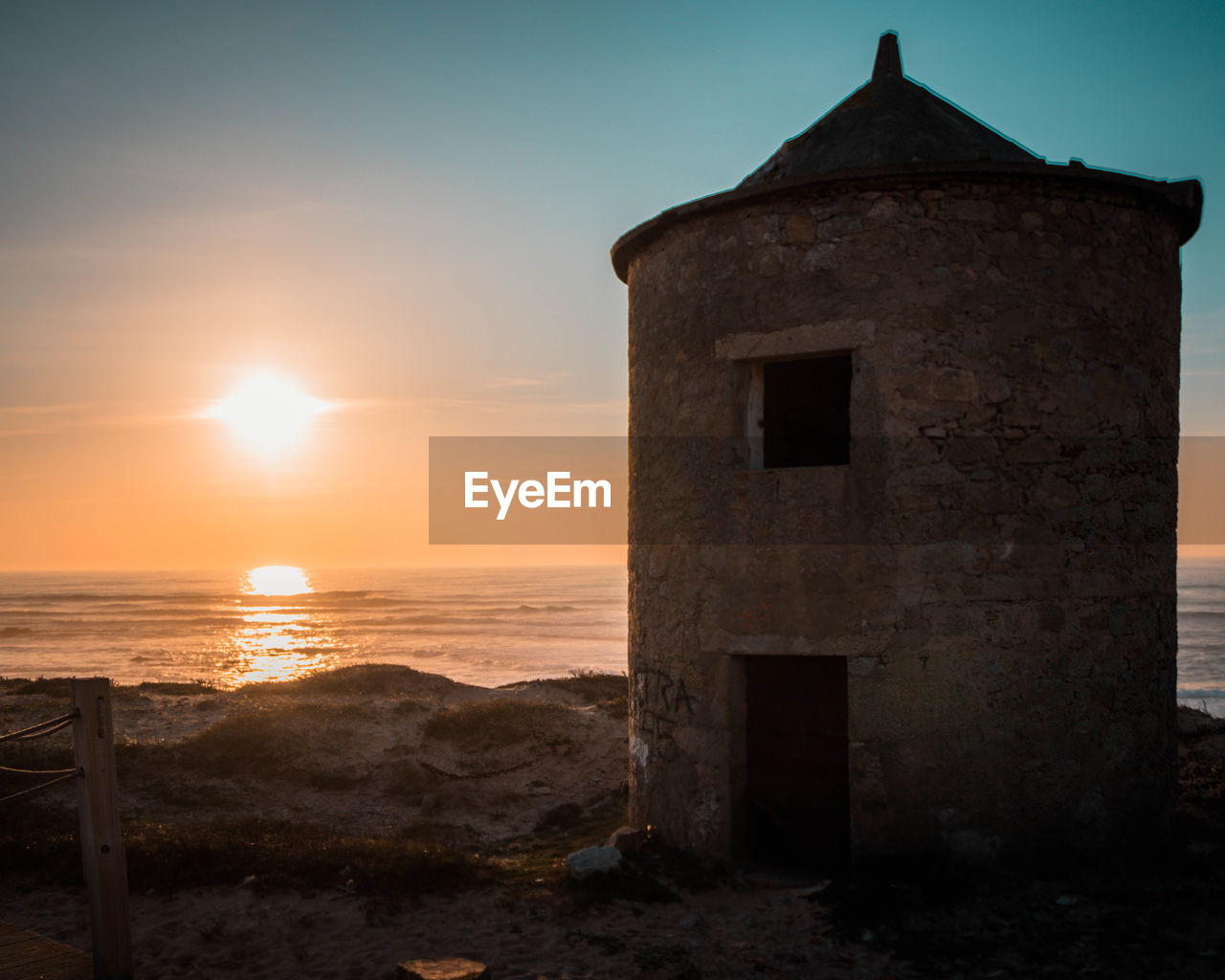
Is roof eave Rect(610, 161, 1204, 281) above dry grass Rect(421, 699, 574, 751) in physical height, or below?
above

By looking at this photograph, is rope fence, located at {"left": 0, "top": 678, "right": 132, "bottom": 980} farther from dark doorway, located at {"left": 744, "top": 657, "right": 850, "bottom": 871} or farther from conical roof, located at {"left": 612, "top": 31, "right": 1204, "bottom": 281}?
conical roof, located at {"left": 612, "top": 31, "right": 1204, "bottom": 281}

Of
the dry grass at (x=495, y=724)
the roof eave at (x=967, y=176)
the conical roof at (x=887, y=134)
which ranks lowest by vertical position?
the dry grass at (x=495, y=724)

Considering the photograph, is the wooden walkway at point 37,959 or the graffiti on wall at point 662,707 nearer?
the wooden walkway at point 37,959

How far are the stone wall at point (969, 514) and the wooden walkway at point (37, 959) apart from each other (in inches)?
175

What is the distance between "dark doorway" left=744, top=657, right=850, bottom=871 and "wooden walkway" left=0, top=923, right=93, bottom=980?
4.74m

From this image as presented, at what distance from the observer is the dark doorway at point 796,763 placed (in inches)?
309

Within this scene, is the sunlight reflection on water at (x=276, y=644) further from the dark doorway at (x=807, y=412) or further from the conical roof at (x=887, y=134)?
the conical roof at (x=887, y=134)

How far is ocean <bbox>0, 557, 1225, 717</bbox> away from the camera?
34.7m

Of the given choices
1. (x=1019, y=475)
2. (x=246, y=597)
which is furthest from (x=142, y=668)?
(x=246, y=597)

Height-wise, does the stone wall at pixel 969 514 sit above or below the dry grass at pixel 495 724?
above

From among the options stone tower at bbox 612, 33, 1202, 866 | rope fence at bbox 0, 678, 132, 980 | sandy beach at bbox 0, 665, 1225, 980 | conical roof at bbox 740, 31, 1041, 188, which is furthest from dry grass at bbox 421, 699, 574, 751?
conical roof at bbox 740, 31, 1041, 188

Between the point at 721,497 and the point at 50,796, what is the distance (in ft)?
27.3

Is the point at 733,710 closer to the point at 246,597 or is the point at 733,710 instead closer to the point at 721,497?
the point at 721,497

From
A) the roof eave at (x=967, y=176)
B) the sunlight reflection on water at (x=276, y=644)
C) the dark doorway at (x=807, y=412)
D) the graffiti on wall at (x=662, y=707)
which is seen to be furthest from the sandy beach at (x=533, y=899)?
the sunlight reflection on water at (x=276, y=644)
